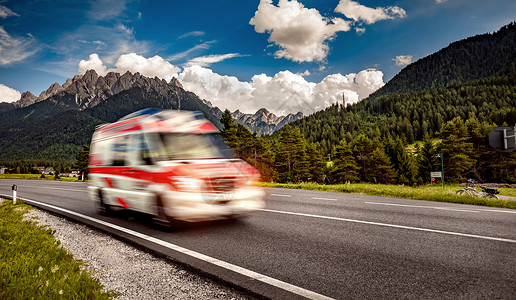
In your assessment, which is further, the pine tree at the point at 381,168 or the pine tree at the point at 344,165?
the pine tree at the point at 381,168

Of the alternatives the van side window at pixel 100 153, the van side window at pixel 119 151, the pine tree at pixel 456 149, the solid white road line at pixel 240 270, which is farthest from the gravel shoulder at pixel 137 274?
the pine tree at pixel 456 149

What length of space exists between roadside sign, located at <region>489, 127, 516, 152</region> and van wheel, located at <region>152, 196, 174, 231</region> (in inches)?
364

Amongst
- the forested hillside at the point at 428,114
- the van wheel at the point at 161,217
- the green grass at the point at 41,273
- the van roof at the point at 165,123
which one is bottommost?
the green grass at the point at 41,273

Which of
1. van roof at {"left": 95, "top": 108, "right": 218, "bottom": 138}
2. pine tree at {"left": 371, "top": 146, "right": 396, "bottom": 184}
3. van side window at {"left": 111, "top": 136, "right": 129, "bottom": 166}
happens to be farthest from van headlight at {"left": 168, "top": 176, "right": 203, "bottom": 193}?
pine tree at {"left": 371, "top": 146, "right": 396, "bottom": 184}

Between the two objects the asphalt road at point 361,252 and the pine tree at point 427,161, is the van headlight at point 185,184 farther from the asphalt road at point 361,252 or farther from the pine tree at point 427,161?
the pine tree at point 427,161

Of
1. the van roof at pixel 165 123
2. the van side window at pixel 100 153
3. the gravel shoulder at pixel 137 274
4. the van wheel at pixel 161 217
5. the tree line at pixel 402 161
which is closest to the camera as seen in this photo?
the gravel shoulder at pixel 137 274

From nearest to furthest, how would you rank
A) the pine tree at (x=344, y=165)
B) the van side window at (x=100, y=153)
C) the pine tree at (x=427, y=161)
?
the van side window at (x=100, y=153) < the pine tree at (x=344, y=165) < the pine tree at (x=427, y=161)

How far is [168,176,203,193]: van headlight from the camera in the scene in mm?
5598

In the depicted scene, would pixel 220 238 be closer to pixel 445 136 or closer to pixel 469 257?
pixel 469 257

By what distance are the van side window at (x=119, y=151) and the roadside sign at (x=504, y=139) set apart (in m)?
10.3

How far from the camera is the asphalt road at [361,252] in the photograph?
3.25 metres

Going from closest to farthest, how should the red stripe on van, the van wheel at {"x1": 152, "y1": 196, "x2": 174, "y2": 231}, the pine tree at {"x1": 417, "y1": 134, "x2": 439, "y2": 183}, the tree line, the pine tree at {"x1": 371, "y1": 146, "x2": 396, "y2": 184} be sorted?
the van wheel at {"x1": 152, "y1": 196, "x2": 174, "y2": 231}
the red stripe on van
the tree line
the pine tree at {"x1": 417, "y1": 134, "x2": 439, "y2": 183}
the pine tree at {"x1": 371, "y1": 146, "x2": 396, "y2": 184}

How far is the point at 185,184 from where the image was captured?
561 cm

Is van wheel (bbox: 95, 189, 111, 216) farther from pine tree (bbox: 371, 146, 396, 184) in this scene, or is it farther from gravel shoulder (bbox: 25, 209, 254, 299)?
pine tree (bbox: 371, 146, 396, 184)
